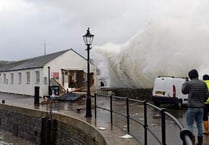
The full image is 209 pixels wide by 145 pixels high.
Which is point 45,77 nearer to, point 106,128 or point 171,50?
point 171,50

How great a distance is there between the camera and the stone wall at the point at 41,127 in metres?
13.2

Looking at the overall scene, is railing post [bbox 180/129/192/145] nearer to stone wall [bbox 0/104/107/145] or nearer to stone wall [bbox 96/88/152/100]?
stone wall [bbox 0/104/107/145]

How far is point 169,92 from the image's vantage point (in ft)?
67.3

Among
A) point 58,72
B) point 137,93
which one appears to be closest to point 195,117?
point 137,93

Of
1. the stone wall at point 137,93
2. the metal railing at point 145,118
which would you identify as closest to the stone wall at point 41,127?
the metal railing at point 145,118

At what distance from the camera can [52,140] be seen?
18703mm

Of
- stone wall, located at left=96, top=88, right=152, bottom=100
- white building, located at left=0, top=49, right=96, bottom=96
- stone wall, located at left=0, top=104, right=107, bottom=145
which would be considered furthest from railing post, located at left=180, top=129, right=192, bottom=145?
white building, located at left=0, top=49, right=96, bottom=96

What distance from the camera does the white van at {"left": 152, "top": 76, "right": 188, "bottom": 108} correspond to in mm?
20469

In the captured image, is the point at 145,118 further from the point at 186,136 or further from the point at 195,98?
the point at 186,136

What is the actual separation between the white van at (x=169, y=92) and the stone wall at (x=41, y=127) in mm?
5871

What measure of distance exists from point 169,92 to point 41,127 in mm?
6891

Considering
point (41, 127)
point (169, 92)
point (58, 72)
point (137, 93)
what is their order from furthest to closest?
1. point (58, 72)
2. point (137, 93)
3. point (169, 92)
4. point (41, 127)

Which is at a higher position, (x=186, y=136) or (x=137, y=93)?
(x=186, y=136)

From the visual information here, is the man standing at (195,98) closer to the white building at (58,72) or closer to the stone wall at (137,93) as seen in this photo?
the stone wall at (137,93)
